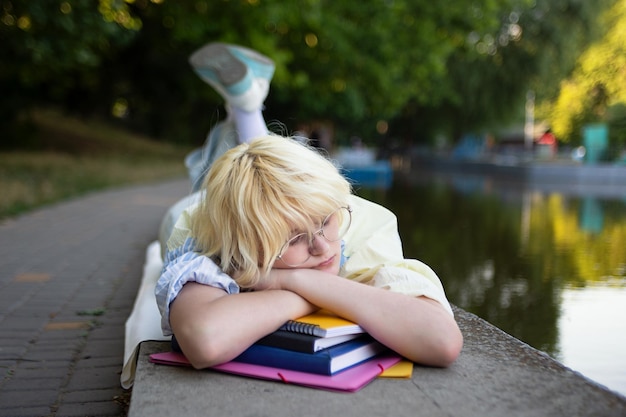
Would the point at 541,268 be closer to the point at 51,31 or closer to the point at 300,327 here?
the point at 300,327

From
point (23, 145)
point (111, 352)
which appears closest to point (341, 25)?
Result: point (23, 145)

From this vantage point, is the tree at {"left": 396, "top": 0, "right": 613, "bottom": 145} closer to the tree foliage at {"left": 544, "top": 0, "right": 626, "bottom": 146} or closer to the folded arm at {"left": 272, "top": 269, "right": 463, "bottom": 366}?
the tree foliage at {"left": 544, "top": 0, "right": 626, "bottom": 146}

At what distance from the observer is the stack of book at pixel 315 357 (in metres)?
1.97

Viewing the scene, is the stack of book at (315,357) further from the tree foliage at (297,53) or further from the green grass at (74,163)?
the tree foliage at (297,53)

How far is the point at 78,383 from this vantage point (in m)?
3.00

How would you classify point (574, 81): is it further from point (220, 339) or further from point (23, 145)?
point (220, 339)

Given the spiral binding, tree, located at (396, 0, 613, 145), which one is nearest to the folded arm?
the spiral binding

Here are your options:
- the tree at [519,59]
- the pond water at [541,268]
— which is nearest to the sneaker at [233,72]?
the pond water at [541,268]

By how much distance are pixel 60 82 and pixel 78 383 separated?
70.6ft

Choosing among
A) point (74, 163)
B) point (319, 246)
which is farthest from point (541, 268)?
point (74, 163)

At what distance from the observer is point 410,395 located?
189 centimetres

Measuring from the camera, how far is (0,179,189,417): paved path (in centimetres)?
285

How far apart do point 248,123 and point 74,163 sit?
584 inches

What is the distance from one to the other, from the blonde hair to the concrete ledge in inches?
13.5
